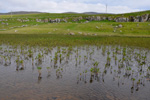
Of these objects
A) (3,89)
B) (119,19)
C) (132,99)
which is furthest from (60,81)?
(119,19)

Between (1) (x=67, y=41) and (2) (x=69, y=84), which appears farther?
(1) (x=67, y=41)

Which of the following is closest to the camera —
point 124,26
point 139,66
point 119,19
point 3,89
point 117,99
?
point 117,99

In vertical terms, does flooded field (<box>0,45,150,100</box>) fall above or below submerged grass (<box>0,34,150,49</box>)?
below

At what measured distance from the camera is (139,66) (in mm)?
19688

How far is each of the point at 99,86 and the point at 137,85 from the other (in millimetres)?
3592

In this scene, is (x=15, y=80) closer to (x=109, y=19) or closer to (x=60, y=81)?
(x=60, y=81)

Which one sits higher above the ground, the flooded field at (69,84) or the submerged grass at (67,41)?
the submerged grass at (67,41)

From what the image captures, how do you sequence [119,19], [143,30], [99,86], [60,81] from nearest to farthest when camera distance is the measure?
[99,86] → [60,81] → [143,30] → [119,19]

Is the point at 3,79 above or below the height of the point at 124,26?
below

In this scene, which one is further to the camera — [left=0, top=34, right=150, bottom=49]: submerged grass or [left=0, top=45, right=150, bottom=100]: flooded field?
[left=0, top=34, right=150, bottom=49]: submerged grass

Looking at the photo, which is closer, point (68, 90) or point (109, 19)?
point (68, 90)

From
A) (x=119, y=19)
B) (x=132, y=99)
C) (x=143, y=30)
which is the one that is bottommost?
(x=132, y=99)

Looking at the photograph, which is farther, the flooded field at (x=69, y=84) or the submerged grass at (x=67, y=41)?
the submerged grass at (x=67, y=41)

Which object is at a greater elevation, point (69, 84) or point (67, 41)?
point (67, 41)
